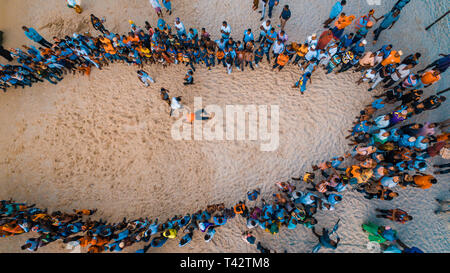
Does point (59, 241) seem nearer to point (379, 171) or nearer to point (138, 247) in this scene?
point (138, 247)

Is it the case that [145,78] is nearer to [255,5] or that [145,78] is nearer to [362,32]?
[255,5]

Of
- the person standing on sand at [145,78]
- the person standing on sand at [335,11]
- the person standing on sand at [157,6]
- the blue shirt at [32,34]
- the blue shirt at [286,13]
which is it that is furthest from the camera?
the person standing on sand at [157,6]

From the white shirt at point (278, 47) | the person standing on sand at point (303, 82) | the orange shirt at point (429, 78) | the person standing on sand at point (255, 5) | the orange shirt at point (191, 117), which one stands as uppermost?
the person standing on sand at point (255, 5)

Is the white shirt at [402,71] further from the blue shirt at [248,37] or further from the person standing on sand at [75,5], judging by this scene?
the person standing on sand at [75,5]

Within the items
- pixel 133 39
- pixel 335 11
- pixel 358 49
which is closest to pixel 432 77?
pixel 358 49

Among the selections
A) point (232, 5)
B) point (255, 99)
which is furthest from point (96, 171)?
point (232, 5)

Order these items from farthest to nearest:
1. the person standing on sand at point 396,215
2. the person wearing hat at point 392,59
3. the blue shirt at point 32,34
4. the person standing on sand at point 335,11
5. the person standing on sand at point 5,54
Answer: the person standing on sand at point 5,54 → the blue shirt at point 32,34 → the person standing on sand at point 335,11 → the person wearing hat at point 392,59 → the person standing on sand at point 396,215

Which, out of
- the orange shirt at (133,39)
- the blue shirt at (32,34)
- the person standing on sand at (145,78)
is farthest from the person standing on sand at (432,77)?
the blue shirt at (32,34)
